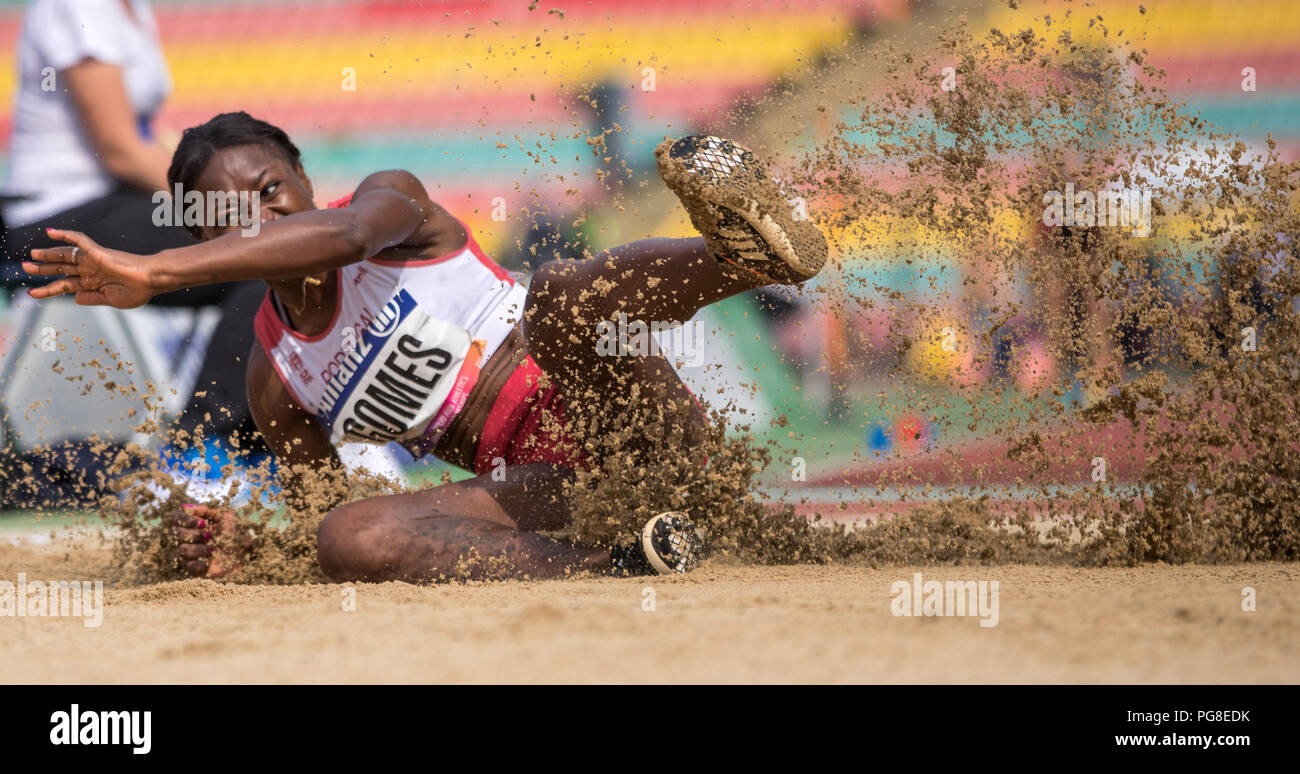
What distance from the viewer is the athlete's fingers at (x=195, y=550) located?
286 cm

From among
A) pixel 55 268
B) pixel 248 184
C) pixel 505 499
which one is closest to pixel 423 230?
pixel 248 184

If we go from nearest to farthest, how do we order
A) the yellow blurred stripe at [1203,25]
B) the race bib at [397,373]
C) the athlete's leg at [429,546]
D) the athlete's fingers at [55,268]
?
the athlete's fingers at [55,268], the athlete's leg at [429,546], the race bib at [397,373], the yellow blurred stripe at [1203,25]

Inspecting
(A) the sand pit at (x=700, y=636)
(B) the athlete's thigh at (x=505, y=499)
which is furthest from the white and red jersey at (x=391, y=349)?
(A) the sand pit at (x=700, y=636)

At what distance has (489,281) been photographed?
10.1 ft

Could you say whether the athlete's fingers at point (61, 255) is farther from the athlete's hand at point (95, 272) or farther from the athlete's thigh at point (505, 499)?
the athlete's thigh at point (505, 499)

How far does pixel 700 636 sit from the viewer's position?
1.78m

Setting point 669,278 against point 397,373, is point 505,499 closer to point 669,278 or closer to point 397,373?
point 397,373

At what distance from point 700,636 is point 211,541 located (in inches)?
67.4

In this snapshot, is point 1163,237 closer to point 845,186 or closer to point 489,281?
point 845,186

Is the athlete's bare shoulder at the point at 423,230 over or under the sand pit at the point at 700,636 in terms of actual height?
over

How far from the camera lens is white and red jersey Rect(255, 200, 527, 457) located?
9.54ft

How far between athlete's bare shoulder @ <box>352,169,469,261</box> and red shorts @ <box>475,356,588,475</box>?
1.32 ft

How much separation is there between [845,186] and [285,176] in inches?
60.2

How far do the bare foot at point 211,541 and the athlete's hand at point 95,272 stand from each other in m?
0.90
